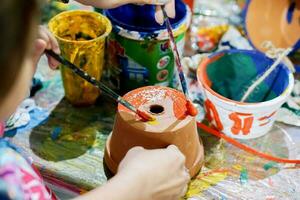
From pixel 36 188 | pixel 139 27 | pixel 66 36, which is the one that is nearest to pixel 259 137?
pixel 139 27

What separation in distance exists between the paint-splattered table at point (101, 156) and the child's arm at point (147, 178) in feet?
0.84

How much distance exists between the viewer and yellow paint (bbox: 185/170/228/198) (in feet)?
4.30

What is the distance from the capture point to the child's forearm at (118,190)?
93 cm

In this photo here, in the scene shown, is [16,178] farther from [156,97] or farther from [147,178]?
[156,97]

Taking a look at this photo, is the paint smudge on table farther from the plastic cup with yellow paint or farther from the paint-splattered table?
the plastic cup with yellow paint

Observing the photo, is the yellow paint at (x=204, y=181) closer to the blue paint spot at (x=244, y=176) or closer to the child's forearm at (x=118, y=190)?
the blue paint spot at (x=244, y=176)

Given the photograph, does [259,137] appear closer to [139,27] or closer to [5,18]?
[139,27]

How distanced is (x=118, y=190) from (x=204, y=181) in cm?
45

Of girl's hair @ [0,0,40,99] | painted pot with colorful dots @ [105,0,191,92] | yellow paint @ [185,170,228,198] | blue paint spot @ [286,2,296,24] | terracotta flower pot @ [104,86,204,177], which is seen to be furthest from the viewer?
blue paint spot @ [286,2,296,24]

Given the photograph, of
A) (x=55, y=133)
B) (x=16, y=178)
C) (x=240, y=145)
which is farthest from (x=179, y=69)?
(x=16, y=178)

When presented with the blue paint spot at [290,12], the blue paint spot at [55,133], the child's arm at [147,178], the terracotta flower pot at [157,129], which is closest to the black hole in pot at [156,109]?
the terracotta flower pot at [157,129]

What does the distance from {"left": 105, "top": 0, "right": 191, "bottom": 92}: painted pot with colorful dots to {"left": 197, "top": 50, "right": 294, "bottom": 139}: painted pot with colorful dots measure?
5.0 inches

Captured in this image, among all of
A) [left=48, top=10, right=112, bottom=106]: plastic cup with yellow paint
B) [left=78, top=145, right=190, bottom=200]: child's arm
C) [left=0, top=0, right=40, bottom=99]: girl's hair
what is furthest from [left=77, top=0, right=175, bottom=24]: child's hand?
[left=0, top=0, right=40, bottom=99]: girl's hair

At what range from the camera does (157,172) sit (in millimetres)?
1010
